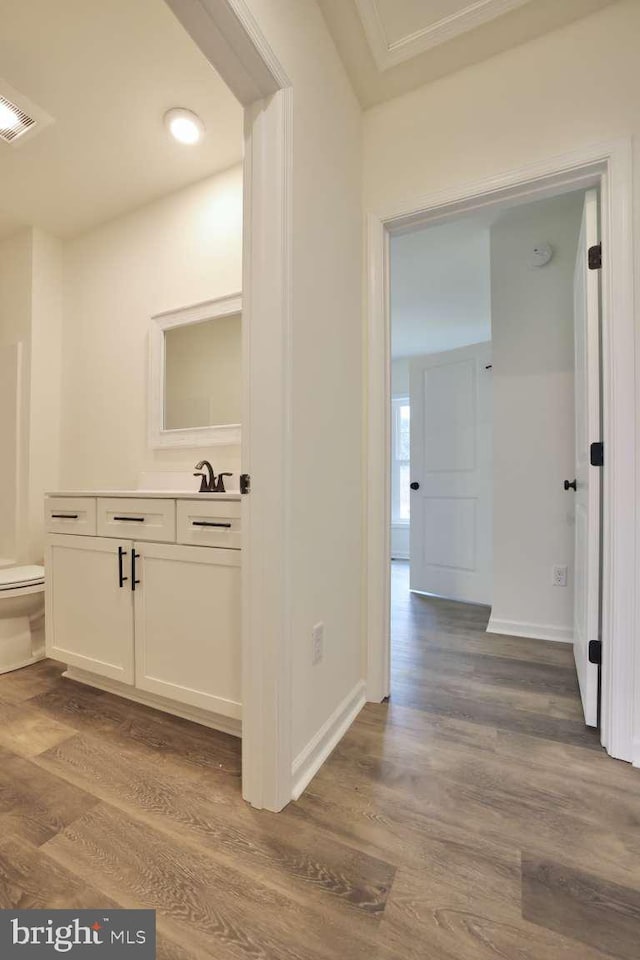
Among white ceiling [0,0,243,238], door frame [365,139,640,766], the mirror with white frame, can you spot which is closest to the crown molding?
door frame [365,139,640,766]

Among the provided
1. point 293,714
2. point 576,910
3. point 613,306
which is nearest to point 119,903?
point 293,714

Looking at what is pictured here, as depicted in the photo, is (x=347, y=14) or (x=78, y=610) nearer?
(x=347, y=14)

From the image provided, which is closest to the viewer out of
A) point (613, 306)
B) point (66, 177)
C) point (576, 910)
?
point (576, 910)

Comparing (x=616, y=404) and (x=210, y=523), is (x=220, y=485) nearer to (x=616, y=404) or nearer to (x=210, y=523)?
(x=210, y=523)

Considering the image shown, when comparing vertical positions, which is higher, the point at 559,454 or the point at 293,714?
the point at 559,454

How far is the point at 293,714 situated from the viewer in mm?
1278

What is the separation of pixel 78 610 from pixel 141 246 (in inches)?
80.8

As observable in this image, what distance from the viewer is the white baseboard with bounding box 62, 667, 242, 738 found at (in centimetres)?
163

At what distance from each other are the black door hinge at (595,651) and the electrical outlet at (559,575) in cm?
103

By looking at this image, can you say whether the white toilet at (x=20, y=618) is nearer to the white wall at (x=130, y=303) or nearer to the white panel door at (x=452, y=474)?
the white wall at (x=130, y=303)

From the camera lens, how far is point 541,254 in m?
2.56

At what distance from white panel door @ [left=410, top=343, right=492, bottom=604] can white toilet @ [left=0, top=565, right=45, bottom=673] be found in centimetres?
276

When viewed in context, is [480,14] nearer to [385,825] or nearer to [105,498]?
[105,498]

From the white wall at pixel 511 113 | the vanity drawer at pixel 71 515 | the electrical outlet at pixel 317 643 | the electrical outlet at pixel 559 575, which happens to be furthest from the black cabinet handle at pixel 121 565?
the electrical outlet at pixel 559 575
